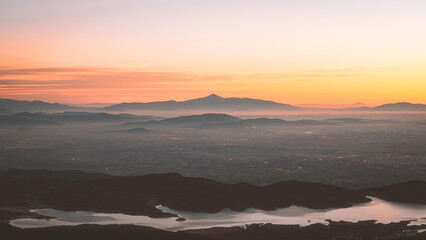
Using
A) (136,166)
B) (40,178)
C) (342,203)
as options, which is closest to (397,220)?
(342,203)

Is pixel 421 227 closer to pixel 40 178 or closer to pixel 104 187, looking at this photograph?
pixel 104 187

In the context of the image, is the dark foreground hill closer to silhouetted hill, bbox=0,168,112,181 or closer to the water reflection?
the water reflection

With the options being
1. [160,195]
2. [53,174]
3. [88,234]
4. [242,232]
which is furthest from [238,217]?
[53,174]

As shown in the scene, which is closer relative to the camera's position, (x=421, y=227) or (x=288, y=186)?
(x=421, y=227)

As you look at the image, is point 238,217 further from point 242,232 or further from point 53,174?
point 53,174

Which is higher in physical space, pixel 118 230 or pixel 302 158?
pixel 118 230

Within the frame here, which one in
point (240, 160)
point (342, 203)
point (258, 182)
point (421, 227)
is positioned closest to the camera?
point (421, 227)

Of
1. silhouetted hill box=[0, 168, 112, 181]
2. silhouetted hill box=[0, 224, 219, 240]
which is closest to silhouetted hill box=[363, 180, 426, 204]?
silhouetted hill box=[0, 224, 219, 240]

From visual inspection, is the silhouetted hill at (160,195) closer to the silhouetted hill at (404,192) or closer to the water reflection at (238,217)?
the water reflection at (238,217)
